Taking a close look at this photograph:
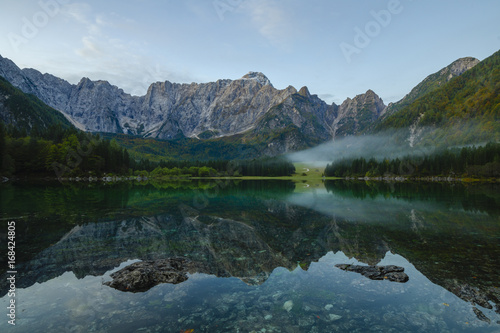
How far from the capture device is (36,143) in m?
142

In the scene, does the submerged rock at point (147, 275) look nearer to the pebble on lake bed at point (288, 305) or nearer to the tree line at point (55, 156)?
the pebble on lake bed at point (288, 305)

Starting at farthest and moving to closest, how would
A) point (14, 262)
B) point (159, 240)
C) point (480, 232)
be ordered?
point (480, 232), point (159, 240), point (14, 262)

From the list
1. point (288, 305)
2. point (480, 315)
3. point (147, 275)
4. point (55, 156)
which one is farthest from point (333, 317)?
point (55, 156)

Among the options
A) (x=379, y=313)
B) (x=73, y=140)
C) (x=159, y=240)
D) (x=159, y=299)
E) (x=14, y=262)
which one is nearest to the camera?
(x=379, y=313)

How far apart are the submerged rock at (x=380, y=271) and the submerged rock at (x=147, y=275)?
11.4m

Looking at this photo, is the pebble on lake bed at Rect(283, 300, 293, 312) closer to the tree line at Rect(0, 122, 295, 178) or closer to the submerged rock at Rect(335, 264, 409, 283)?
the submerged rock at Rect(335, 264, 409, 283)

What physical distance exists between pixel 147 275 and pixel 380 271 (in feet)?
49.6

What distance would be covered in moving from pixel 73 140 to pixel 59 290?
176104 millimetres

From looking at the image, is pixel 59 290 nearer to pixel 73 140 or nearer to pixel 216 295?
pixel 216 295

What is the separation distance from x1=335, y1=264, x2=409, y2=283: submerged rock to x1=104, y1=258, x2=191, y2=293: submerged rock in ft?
37.4

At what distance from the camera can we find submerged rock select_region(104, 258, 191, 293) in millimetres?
14312

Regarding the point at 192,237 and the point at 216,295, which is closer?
the point at 216,295

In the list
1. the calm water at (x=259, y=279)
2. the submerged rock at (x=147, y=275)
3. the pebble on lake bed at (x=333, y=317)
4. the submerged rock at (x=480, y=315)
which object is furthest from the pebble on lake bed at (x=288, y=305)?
the submerged rock at (x=480, y=315)

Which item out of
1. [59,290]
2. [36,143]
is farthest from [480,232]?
[36,143]
